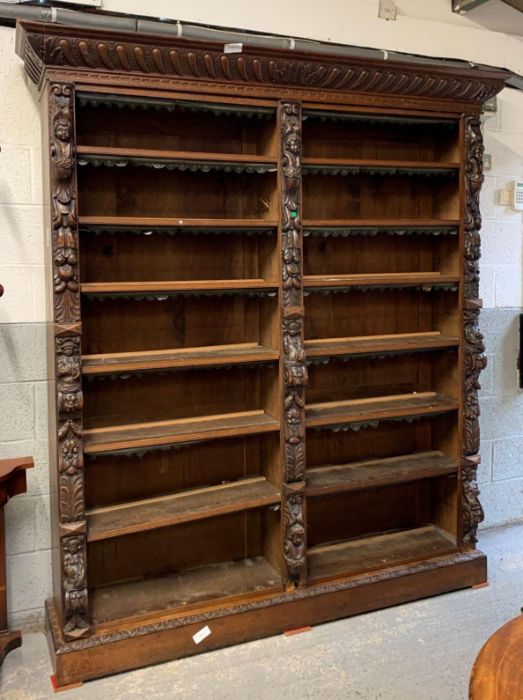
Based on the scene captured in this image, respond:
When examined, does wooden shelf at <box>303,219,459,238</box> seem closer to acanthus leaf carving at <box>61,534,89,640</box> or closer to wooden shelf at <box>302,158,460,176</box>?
wooden shelf at <box>302,158,460,176</box>

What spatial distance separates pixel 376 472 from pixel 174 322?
109 centimetres

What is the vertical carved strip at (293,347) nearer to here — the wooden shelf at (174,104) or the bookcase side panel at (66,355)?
the wooden shelf at (174,104)

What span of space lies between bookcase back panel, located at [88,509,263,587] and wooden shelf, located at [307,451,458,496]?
34cm

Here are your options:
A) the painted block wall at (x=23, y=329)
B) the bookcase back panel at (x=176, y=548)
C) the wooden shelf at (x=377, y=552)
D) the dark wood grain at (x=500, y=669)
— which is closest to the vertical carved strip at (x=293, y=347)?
the wooden shelf at (x=377, y=552)

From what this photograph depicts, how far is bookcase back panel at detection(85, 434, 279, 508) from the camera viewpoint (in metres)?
2.61

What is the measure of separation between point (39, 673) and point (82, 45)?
2.17 meters

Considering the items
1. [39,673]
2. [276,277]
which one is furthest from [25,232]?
[39,673]

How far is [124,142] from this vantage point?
2545 millimetres

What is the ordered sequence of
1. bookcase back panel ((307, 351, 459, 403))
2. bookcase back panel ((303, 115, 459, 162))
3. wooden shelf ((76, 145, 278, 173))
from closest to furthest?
wooden shelf ((76, 145, 278, 173)), bookcase back panel ((303, 115, 459, 162)), bookcase back panel ((307, 351, 459, 403))

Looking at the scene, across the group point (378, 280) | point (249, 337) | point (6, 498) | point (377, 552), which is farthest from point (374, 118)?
point (6, 498)

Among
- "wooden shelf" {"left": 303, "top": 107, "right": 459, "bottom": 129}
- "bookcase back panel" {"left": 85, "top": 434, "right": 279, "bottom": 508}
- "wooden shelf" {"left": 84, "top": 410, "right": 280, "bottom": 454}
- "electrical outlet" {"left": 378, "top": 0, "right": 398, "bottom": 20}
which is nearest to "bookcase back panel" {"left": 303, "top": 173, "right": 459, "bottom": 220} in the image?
"wooden shelf" {"left": 303, "top": 107, "right": 459, "bottom": 129}

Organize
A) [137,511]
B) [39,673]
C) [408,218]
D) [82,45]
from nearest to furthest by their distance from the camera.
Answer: [82,45]
[39,673]
[137,511]
[408,218]

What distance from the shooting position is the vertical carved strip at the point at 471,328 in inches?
111

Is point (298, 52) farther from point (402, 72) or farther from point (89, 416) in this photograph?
point (89, 416)
